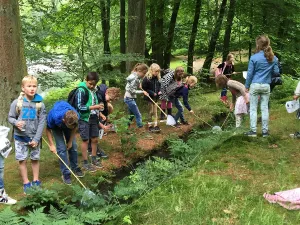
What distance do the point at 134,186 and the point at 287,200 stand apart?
83.5 inches

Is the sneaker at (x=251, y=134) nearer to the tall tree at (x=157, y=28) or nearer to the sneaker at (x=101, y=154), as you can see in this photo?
the sneaker at (x=101, y=154)

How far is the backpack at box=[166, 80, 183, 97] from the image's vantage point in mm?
8508

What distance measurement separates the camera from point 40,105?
16.9 ft

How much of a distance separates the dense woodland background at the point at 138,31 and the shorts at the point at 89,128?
2.18 meters

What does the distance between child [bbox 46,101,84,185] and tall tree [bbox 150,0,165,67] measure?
33.8 feet

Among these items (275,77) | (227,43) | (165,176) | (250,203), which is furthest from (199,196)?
(227,43)

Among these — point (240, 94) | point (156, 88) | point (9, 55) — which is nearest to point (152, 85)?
point (156, 88)

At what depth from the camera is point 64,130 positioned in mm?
5496

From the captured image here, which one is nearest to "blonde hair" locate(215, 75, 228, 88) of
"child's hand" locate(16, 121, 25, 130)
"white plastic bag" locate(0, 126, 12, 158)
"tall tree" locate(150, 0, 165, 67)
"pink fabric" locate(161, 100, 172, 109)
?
"pink fabric" locate(161, 100, 172, 109)

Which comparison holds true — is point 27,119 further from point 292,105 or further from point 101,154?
point 292,105

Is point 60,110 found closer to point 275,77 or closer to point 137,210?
point 137,210

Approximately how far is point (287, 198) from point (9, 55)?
5.30 m

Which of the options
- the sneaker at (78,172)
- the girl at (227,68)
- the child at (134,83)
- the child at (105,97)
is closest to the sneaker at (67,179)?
the sneaker at (78,172)

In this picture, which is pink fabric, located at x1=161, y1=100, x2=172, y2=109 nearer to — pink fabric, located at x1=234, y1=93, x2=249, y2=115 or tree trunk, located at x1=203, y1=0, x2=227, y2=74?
pink fabric, located at x1=234, y1=93, x2=249, y2=115
